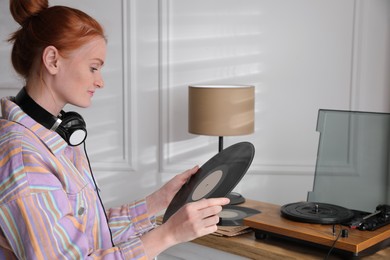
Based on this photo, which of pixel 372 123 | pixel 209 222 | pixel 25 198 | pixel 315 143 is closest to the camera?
pixel 25 198

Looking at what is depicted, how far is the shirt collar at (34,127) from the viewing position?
130 centimetres

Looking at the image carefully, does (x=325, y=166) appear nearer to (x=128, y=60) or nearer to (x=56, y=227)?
(x=56, y=227)

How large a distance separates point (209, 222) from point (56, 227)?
1.15ft

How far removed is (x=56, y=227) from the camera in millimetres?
1182

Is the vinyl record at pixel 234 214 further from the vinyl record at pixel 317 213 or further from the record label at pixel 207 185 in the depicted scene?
the record label at pixel 207 185

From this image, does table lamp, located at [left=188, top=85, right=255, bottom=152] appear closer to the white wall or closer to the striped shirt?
the white wall

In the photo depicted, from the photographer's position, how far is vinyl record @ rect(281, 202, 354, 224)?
5.62ft

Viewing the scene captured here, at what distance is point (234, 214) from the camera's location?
2082 millimetres

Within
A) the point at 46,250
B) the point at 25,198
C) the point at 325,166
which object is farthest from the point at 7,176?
the point at 325,166

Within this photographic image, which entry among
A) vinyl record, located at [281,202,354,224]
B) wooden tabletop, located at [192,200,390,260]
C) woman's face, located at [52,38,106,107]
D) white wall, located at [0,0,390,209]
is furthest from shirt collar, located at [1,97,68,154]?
white wall, located at [0,0,390,209]

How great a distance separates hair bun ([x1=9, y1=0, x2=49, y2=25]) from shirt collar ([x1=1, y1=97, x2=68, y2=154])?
0.84 ft

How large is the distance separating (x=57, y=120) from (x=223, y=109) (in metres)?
1.16

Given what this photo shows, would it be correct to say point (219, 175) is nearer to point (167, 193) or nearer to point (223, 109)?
point (167, 193)

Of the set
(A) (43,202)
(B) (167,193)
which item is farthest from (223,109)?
(A) (43,202)
